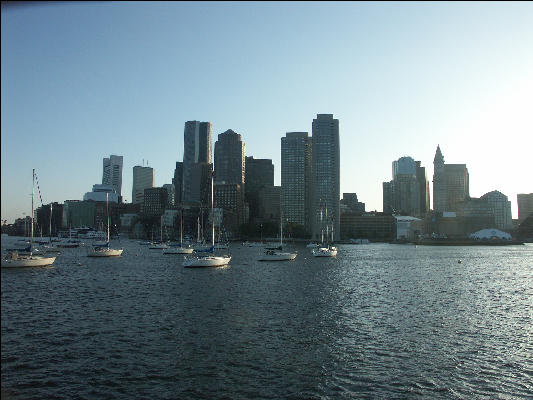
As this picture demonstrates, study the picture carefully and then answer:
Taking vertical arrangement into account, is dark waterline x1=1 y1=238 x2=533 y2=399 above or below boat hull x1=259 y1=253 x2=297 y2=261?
below

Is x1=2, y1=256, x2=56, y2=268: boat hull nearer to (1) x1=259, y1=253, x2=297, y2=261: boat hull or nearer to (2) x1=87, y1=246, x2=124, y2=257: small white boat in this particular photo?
(2) x1=87, y1=246, x2=124, y2=257: small white boat

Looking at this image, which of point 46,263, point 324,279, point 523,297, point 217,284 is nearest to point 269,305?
point 217,284

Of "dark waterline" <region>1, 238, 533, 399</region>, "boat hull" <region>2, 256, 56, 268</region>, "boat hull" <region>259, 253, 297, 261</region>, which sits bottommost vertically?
"dark waterline" <region>1, 238, 533, 399</region>

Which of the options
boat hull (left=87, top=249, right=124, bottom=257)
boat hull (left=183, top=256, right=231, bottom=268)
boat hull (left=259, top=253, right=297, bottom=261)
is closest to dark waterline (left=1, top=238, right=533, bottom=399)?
boat hull (left=183, top=256, right=231, bottom=268)

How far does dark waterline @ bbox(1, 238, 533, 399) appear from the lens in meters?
22.8

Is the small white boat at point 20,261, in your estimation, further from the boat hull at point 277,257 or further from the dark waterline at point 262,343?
the boat hull at point 277,257

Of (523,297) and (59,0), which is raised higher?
(59,0)

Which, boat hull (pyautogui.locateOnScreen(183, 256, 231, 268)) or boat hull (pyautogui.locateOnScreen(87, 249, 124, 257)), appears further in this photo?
boat hull (pyautogui.locateOnScreen(87, 249, 124, 257))

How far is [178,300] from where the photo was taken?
1903 inches

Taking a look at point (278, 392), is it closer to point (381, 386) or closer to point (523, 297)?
point (381, 386)

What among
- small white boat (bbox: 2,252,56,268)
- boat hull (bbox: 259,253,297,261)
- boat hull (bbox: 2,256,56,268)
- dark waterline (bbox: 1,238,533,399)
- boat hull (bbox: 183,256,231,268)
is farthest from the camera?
boat hull (bbox: 259,253,297,261)

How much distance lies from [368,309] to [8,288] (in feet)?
140

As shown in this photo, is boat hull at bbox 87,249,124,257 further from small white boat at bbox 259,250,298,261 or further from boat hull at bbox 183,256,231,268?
boat hull at bbox 183,256,231,268

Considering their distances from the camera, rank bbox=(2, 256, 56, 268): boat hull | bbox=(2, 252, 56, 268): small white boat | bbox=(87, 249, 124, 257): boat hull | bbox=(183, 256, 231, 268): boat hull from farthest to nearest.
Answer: bbox=(87, 249, 124, 257): boat hull
bbox=(183, 256, 231, 268): boat hull
bbox=(2, 252, 56, 268): small white boat
bbox=(2, 256, 56, 268): boat hull
